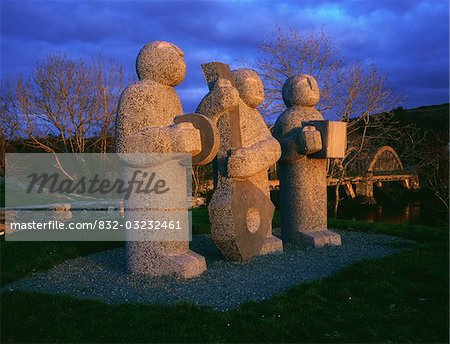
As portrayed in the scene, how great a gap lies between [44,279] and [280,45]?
13898mm

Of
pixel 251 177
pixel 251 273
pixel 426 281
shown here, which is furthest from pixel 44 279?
pixel 426 281

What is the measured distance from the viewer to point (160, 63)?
576 centimetres

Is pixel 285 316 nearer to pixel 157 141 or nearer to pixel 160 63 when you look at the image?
pixel 157 141

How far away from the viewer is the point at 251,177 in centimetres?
662

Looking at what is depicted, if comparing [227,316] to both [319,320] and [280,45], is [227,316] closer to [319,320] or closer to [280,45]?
[319,320]

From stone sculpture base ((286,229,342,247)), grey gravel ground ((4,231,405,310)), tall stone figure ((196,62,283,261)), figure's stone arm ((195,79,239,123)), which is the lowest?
grey gravel ground ((4,231,405,310))

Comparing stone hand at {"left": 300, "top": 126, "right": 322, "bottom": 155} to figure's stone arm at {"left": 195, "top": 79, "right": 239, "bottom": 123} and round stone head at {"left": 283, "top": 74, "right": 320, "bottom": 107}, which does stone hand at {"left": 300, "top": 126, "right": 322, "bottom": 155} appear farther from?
figure's stone arm at {"left": 195, "top": 79, "right": 239, "bottom": 123}

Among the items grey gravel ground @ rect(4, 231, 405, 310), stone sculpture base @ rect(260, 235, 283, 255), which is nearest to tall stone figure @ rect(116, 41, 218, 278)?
grey gravel ground @ rect(4, 231, 405, 310)

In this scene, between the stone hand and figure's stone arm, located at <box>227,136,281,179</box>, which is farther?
the stone hand

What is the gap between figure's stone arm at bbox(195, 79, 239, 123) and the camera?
618 cm

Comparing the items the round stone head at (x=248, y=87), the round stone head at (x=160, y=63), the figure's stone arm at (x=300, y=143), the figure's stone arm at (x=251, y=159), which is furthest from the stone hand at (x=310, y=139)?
the round stone head at (x=160, y=63)

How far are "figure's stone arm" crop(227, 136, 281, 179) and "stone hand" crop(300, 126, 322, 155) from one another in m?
0.85

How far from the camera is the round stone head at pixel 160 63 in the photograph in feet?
19.0

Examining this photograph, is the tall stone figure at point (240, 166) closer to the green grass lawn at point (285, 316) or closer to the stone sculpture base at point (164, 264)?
the stone sculpture base at point (164, 264)
